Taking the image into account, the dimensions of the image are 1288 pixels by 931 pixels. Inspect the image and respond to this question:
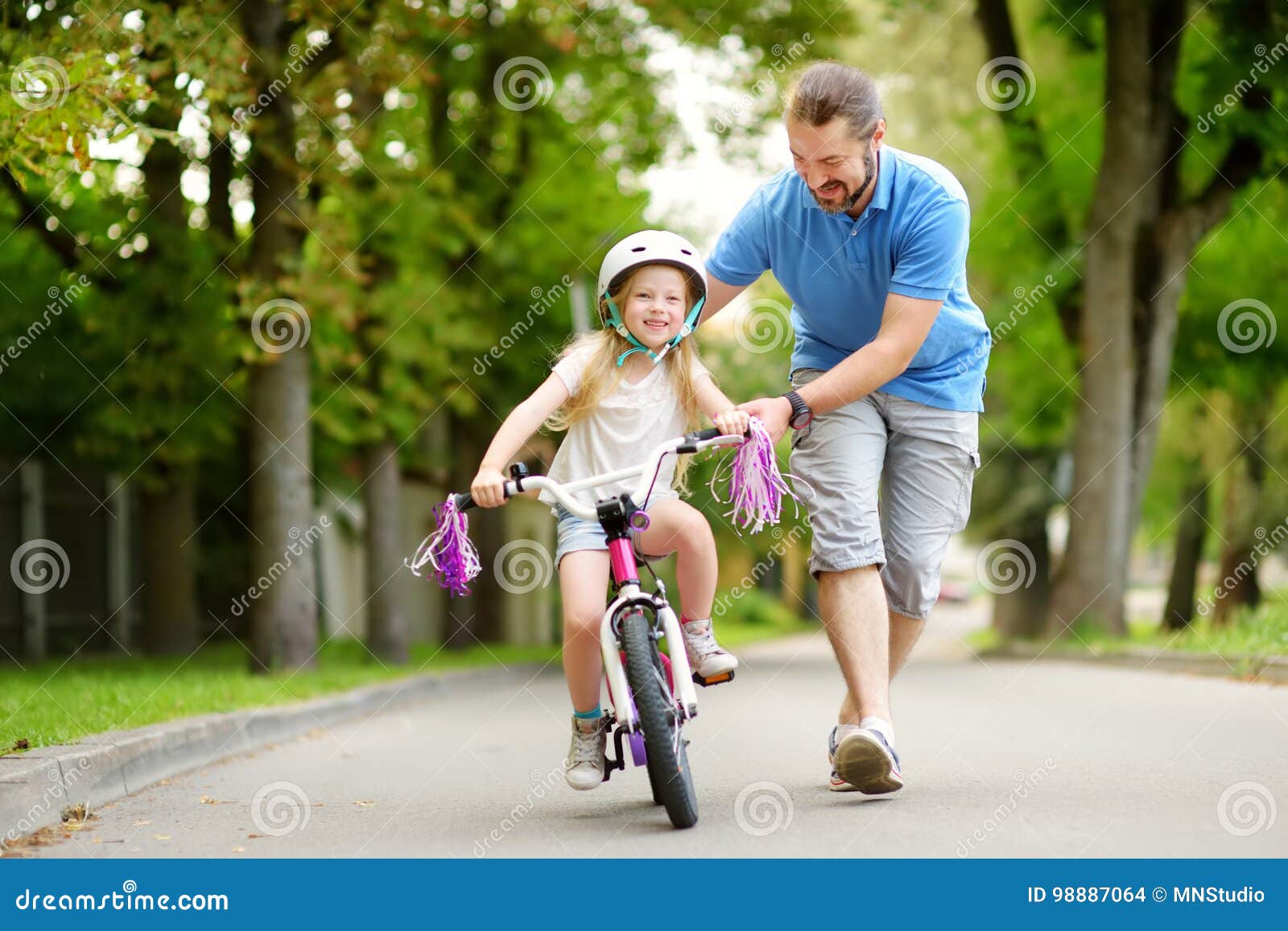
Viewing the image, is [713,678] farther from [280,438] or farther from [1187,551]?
[1187,551]

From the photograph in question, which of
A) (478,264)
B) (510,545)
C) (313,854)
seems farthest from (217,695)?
(510,545)

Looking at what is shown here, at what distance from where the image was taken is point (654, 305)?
4832mm

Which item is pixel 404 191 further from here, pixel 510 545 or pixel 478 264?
pixel 510 545

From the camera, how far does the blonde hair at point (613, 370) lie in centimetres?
488

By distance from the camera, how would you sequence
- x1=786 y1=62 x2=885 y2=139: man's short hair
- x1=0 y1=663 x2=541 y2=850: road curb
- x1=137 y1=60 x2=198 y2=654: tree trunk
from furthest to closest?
x1=137 y1=60 x2=198 y2=654: tree trunk → x1=0 y1=663 x2=541 y2=850: road curb → x1=786 y1=62 x2=885 y2=139: man's short hair

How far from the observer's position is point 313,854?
432 cm

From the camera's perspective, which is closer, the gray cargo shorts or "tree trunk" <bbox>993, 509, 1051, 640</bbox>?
the gray cargo shorts

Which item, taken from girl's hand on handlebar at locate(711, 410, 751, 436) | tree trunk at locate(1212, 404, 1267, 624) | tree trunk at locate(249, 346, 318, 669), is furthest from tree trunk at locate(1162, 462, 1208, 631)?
girl's hand on handlebar at locate(711, 410, 751, 436)

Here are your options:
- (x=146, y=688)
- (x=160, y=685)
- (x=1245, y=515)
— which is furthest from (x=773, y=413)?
(x=1245, y=515)

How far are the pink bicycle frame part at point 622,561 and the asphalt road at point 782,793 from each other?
0.74m

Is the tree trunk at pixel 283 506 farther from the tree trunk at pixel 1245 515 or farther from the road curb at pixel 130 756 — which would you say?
the tree trunk at pixel 1245 515

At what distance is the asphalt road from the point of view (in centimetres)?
427

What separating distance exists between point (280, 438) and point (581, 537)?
25.0ft

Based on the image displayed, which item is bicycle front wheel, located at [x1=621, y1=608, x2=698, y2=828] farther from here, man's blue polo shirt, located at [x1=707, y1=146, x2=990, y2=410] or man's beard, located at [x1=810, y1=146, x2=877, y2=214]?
man's beard, located at [x1=810, y1=146, x2=877, y2=214]
